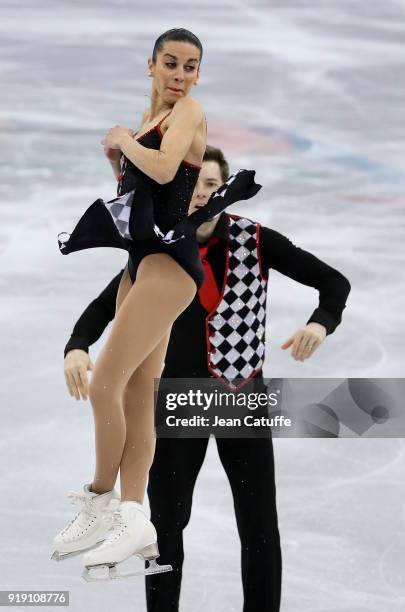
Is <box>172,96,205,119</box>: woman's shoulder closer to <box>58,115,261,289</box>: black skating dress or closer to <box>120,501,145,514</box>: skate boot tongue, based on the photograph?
<box>58,115,261,289</box>: black skating dress

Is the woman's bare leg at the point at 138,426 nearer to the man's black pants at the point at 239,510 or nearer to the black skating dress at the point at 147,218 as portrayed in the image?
the black skating dress at the point at 147,218

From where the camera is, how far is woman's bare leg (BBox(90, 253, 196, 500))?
3.41 m

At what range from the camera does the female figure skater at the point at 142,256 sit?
11.2ft

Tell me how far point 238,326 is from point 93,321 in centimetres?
56

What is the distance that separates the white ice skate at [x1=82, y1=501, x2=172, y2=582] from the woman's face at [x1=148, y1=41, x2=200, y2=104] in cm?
129

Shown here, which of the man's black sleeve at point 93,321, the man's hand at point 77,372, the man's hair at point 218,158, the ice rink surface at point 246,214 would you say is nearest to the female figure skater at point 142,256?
the man's hand at point 77,372

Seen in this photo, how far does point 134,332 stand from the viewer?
3.41 m

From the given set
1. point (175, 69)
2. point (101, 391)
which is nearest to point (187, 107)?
point (175, 69)

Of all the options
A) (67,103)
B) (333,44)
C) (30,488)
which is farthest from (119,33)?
(30,488)

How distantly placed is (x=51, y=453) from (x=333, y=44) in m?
6.37

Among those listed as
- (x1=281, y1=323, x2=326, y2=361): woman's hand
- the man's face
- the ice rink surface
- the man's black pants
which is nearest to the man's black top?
the man's face

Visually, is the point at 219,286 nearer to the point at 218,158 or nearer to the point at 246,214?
the point at 218,158

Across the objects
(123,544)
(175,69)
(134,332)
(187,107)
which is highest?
(175,69)

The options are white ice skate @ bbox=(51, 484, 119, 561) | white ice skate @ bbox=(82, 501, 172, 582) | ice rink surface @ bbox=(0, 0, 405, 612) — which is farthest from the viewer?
ice rink surface @ bbox=(0, 0, 405, 612)
